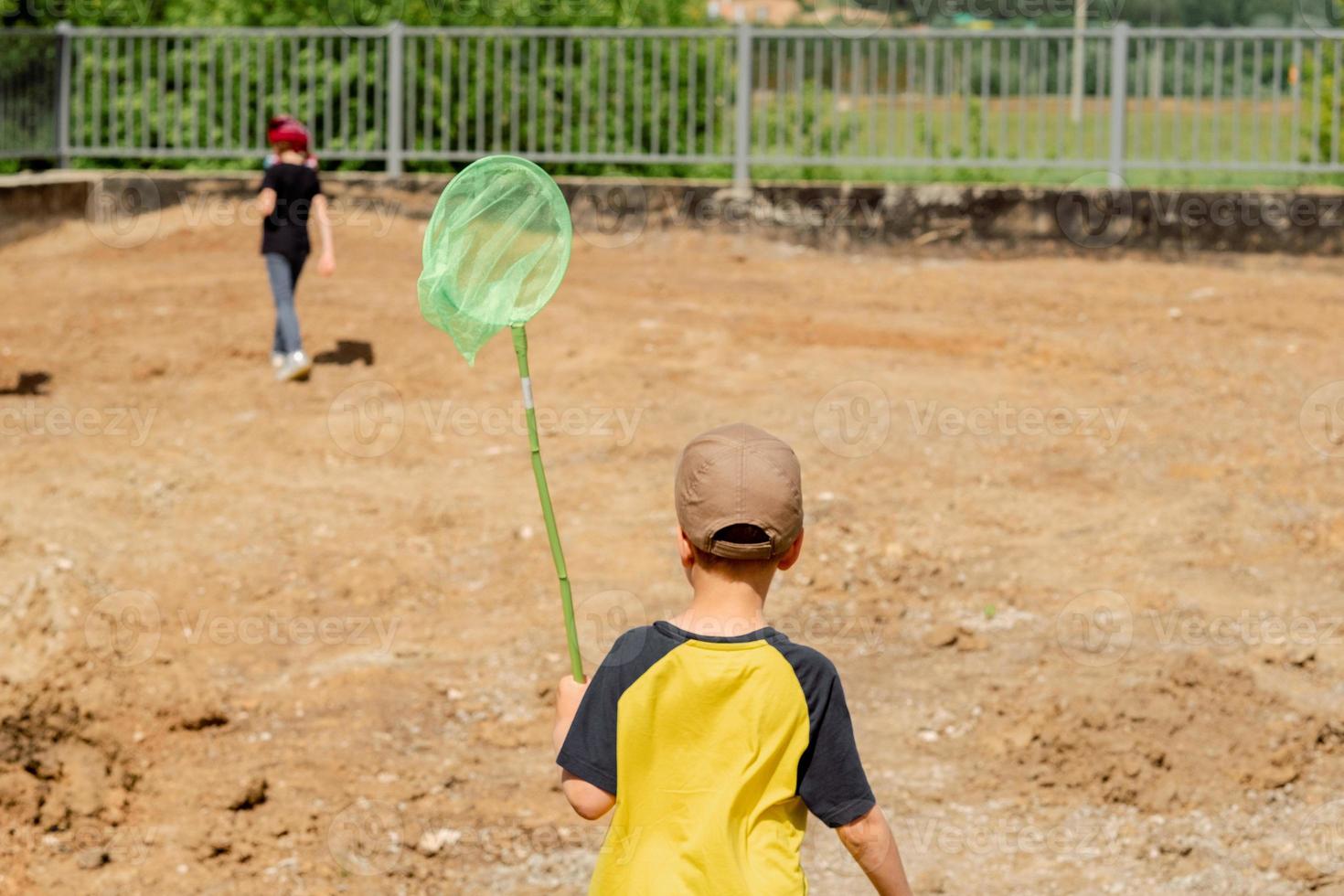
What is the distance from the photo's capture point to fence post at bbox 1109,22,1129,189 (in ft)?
43.5

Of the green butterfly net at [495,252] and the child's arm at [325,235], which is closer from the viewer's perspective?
the green butterfly net at [495,252]

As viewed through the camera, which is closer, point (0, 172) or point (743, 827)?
point (743, 827)

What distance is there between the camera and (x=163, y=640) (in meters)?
6.77

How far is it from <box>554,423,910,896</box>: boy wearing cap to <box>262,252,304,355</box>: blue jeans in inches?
306

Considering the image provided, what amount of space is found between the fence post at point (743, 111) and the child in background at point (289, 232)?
4.76 meters

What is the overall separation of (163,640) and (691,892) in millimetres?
4941

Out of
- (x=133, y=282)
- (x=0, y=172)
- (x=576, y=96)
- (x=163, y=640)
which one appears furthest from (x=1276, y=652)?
(x=0, y=172)

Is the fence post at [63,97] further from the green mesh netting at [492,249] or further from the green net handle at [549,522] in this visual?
the green net handle at [549,522]

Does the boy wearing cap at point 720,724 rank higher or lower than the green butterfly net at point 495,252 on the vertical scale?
lower

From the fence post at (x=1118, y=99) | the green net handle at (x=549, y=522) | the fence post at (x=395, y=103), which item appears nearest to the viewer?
the green net handle at (x=549, y=522)

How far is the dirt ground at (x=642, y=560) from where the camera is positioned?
5.29 m

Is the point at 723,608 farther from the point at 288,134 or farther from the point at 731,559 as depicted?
the point at 288,134

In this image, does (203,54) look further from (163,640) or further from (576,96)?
(163,640)

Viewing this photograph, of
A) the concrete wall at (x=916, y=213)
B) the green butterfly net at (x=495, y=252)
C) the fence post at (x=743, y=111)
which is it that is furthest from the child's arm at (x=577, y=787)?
the fence post at (x=743, y=111)
